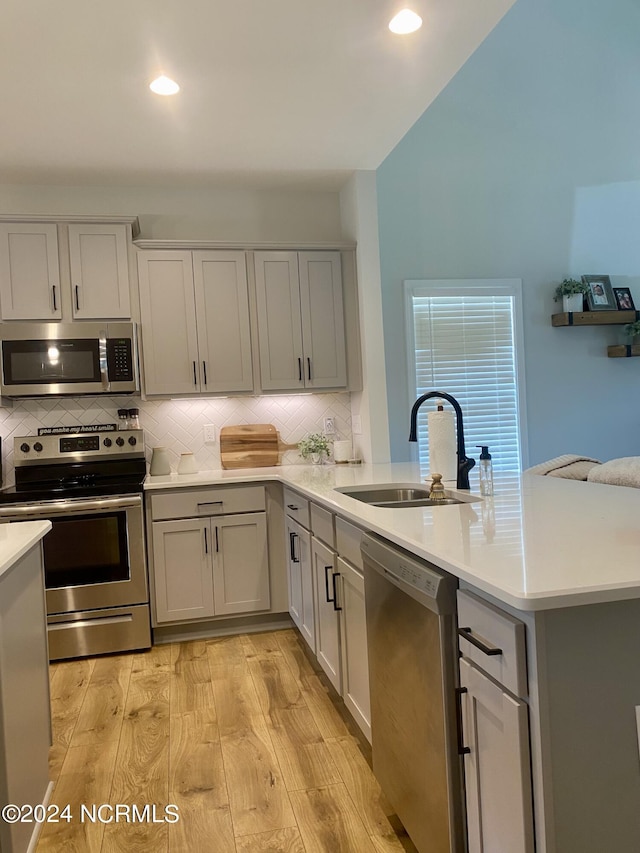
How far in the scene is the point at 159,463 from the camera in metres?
4.12

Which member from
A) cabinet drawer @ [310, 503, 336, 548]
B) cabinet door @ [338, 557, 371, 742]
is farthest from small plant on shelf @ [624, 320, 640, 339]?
cabinet door @ [338, 557, 371, 742]

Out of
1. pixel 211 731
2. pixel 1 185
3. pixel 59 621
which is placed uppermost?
pixel 1 185

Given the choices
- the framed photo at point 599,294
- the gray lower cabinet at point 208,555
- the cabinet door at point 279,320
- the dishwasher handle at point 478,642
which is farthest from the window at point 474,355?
the dishwasher handle at point 478,642

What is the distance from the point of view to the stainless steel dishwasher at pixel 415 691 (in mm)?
1452

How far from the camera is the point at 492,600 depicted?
1.30 m

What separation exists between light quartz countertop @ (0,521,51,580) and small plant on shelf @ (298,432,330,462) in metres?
2.13

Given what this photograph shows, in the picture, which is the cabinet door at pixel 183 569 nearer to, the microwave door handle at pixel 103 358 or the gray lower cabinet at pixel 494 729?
the microwave door handle at pixel 103 358

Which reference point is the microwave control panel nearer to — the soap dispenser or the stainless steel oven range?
the stainless steel oven range

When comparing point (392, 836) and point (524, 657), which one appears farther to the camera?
point (392, 836)

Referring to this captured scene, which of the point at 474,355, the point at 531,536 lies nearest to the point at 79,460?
the point at 474,355

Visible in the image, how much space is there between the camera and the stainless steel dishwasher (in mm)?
1452

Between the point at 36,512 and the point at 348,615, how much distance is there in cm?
188

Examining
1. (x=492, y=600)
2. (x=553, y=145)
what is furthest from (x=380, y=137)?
(x=492, y=600)

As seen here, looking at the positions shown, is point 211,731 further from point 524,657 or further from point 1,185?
point 1,185
